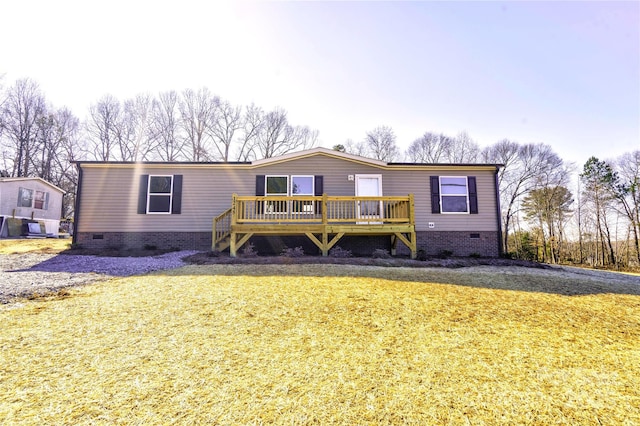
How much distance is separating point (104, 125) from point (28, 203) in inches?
387

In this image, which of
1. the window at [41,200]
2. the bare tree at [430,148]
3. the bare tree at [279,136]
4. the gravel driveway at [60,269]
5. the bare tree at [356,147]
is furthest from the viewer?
the bare tree at [356,147]

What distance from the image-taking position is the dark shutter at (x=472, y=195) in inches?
398

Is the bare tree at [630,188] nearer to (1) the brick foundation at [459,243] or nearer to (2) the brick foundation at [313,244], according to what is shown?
(1) the brick foundation at [459,243]

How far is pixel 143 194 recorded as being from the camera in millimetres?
9789

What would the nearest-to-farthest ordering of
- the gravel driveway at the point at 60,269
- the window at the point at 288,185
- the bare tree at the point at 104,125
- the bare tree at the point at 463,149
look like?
the gravel driveway at the point at 60,269 < the window at the point at 288,185 < the bare tree at the point at 104,125 < the bare tree at the point at 463,149

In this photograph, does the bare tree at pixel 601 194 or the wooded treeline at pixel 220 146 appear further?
the wooded treeline at pixel 220 146

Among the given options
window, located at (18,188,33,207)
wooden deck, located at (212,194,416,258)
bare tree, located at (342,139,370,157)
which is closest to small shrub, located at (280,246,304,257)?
wooden deck, located at (212,194,416,258)

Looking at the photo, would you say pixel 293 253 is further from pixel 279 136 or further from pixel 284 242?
pixel 279 136

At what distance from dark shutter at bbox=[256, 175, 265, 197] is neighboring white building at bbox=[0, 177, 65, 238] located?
15666mm

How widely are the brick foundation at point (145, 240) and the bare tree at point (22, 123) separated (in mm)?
19714

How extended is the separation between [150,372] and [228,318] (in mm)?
1222

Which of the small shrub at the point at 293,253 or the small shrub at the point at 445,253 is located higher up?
the small shrub at the point at 293,253

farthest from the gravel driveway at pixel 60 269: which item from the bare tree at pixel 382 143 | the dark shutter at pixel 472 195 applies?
the bare tree at pixel 382 143

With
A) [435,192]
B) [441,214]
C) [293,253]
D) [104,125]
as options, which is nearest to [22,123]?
[104,125]
